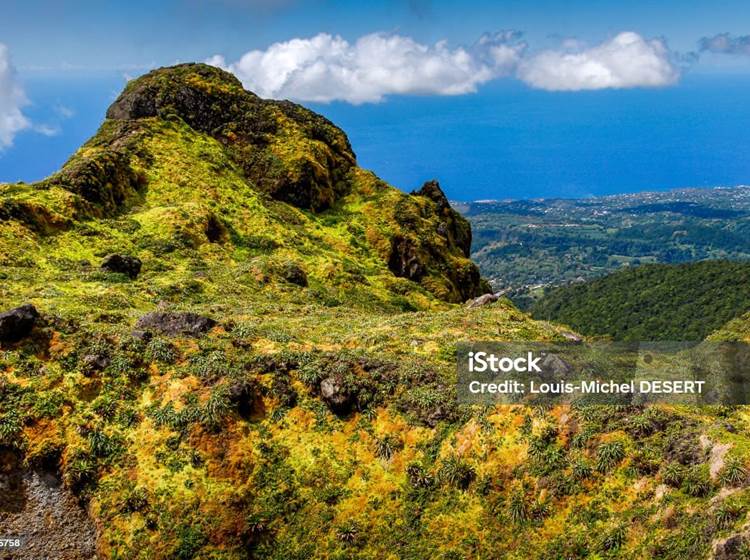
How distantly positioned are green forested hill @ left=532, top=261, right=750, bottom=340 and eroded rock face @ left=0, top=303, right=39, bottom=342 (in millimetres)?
154376

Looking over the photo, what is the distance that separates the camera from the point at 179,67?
103 meters

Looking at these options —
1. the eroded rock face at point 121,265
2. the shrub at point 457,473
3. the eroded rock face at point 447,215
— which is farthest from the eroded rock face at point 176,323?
the eroded rock face at point 447,215

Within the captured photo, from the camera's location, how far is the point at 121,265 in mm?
54250

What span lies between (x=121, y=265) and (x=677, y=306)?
556 ft

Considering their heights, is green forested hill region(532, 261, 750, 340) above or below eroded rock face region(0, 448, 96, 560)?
above

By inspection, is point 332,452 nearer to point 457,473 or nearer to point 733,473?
point 457,473

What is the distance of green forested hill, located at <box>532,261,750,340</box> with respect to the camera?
15488cm

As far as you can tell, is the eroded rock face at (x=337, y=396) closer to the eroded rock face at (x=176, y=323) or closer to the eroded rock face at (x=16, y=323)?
the eroded rock face at (x=176, y=323)

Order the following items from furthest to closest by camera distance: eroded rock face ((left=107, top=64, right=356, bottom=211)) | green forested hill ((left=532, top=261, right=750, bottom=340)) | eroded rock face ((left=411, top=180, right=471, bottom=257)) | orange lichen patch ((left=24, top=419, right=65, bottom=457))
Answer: green forested hill ((left=532, top=261, right=750, bottom=340)) → eroded rock face ((left=411, top=180, right=471, bottom=257)) → eroded rock face ((left=107, top=64, right=356, bottom=211)) → orange lichen patch ((left=24, top=419, right=65, bottom=457))

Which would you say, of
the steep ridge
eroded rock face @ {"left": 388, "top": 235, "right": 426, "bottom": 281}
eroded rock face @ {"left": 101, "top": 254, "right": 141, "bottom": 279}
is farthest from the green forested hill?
eroded rock face @ {"left": 101, "top": 254, "right": 141, "bottom": 279}

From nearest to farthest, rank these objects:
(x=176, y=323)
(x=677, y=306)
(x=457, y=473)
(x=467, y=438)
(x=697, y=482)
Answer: (x=697, y=482)
(x=457, y=473)
(x=467, y=438)
(x=176, y=323)
(x=677, y=306)

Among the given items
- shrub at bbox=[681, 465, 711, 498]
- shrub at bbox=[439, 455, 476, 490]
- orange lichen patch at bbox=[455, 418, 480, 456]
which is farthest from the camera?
orange lichen patch at bbox=[455, 418, 480, 456]

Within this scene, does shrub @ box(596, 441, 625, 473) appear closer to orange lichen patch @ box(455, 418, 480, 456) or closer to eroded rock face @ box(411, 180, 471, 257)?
orange lichen patch @ box(455, 418, 480, 456)

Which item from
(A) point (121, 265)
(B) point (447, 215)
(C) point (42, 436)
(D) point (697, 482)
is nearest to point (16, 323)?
(C) point (42, 436)
